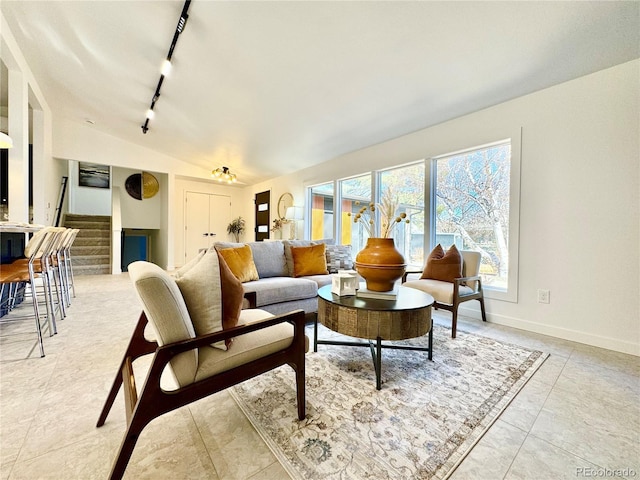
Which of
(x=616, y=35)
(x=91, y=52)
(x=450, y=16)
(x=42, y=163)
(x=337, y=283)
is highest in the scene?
(x=91, y=52)

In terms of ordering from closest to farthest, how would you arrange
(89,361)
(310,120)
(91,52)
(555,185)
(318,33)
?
(89,361)
(318,33)
(555,185)
(91,52)
(310,120)

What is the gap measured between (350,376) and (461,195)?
268cm

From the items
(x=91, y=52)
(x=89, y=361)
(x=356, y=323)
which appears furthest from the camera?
(x=91, y=52)

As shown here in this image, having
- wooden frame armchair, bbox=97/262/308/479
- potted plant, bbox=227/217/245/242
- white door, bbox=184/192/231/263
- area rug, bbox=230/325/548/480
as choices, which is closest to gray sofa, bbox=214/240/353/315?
area rug, bbox=230/325/548/480

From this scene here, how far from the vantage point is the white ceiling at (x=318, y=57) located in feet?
6.55

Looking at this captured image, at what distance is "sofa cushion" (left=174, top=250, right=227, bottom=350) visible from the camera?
1.09 meters

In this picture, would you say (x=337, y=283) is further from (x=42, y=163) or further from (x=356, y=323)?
(x=42, y=163)

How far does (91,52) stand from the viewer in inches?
128

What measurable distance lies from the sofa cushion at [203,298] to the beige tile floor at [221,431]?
557 mm

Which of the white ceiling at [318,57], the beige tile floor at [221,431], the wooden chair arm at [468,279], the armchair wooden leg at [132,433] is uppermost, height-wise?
the white ceiling at [318,57]

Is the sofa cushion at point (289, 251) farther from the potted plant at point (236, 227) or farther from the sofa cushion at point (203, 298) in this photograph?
the potted plant at point (236, 227)

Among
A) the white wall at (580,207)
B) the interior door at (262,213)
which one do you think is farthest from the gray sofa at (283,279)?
the interior door at (262,213)

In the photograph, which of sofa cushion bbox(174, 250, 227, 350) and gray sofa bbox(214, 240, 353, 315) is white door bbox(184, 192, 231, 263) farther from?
sofa cushion bbox(174, 250, 227, 350)

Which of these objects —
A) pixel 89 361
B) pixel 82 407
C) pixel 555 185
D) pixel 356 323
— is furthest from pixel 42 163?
pixel 555 185
